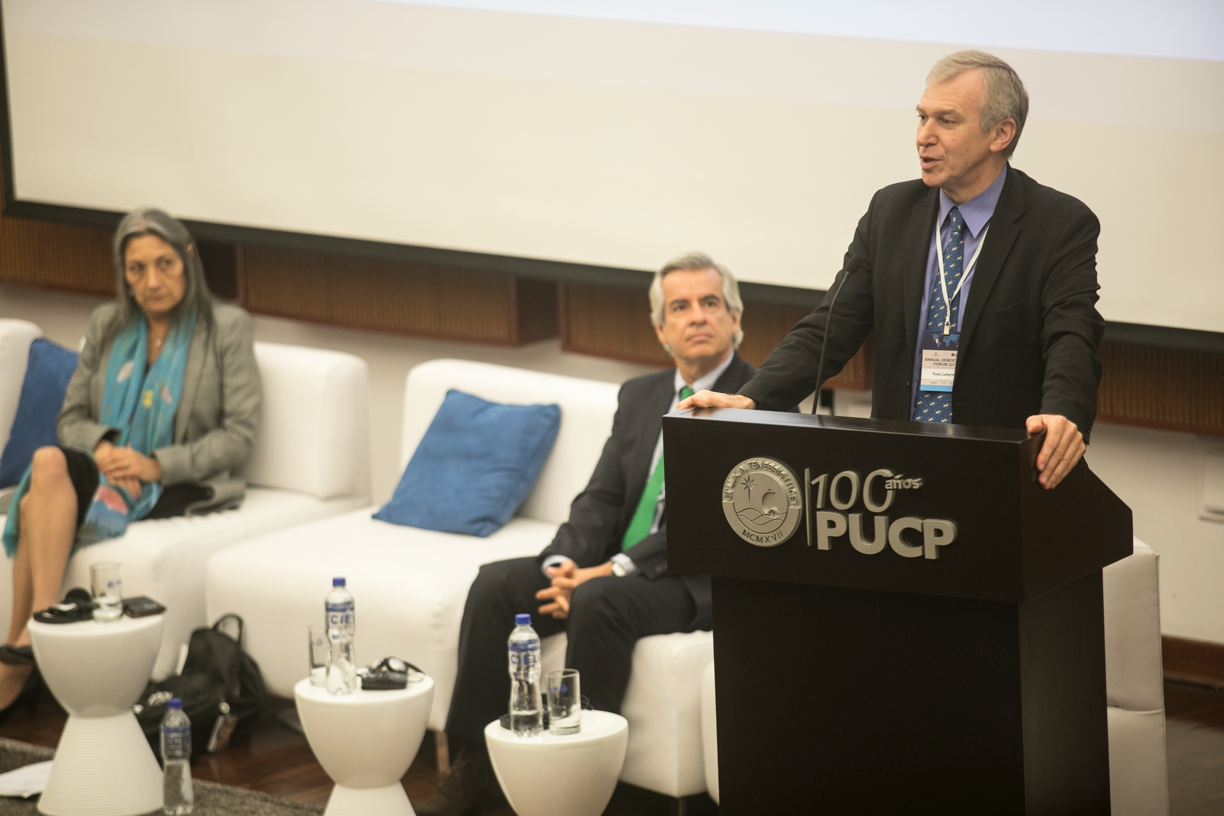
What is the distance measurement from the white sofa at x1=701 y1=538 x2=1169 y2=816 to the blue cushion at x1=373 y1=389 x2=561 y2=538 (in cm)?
125

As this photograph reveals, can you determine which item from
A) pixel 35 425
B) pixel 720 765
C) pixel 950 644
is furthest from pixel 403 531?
pixel 950 644

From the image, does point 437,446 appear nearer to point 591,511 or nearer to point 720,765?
point 591,511

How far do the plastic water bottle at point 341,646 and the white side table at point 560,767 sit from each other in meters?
0.31

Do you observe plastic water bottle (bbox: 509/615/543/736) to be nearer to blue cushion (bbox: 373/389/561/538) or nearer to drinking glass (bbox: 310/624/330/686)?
drinking glass (bbox: 310/624/330/686)

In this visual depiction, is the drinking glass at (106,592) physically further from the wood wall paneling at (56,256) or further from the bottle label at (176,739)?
the wood wall paneling at (56,256)

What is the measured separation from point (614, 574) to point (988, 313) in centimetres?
137

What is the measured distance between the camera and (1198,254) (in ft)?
10.8

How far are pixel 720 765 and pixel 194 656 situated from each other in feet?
6.41

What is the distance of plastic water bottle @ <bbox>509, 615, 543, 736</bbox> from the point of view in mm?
2750

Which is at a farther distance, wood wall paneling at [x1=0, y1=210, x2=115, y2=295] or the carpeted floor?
wood wall paneling at [x1=0, y1=210, x2=115, y2=295]

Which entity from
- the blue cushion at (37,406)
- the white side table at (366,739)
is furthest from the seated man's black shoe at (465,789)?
the blue cushion at (37,406)

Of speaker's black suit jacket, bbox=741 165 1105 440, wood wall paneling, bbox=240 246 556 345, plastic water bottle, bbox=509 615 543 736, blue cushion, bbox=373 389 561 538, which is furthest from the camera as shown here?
wood wall paneling, bbox=240 246 556 345

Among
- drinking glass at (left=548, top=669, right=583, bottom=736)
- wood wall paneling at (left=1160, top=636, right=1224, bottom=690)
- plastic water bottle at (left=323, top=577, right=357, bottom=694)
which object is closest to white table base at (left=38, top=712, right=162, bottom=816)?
plastic water bottle at (left=323, top=577, right=357, bottom=694)

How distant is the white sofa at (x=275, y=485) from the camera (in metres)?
3.80
